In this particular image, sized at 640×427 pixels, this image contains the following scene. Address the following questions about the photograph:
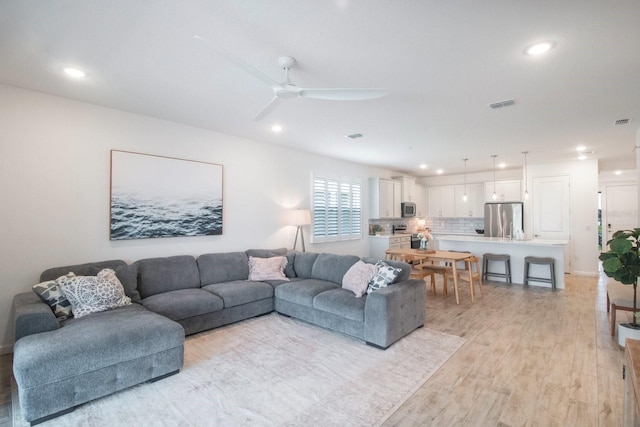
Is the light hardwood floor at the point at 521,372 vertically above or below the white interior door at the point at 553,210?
below

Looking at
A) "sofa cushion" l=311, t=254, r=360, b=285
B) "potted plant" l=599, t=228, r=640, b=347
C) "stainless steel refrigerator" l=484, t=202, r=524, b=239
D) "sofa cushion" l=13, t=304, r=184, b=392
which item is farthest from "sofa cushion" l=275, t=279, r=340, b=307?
"stainless steel refrigerator" l=484, t=202, r=524, b=239

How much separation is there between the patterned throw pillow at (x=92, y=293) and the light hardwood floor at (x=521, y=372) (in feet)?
2.42

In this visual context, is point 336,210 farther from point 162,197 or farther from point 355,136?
point 162,197

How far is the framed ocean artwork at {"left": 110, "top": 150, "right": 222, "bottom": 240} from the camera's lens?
12.5 ft

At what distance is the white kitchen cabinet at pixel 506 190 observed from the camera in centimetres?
799

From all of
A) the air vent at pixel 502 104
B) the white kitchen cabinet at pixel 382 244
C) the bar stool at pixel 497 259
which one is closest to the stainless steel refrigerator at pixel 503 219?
the bar stool at pixel 497 259

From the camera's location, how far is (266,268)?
15.1 ft

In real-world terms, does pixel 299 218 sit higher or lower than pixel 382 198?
lower

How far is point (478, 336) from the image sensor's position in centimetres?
356

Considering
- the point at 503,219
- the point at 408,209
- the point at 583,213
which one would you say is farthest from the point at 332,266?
the point at 583,213

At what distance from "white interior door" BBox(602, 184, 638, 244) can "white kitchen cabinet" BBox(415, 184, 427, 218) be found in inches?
192

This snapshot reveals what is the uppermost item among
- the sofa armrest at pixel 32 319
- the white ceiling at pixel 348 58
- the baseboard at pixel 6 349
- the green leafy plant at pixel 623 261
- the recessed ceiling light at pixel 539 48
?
the white ceiling at pixel 348 58

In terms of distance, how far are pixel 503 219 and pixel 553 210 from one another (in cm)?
105

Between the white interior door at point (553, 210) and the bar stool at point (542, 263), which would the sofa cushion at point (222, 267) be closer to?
the bar stool at point (542, 263)
